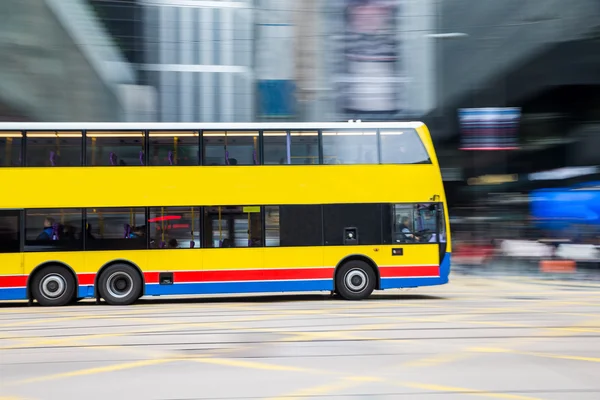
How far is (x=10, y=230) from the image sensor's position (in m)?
12.9

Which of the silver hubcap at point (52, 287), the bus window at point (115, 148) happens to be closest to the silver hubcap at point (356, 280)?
the bus window at point (115, 148)

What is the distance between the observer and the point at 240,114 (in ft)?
105

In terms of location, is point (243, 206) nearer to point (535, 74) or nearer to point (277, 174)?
point (277, 174)

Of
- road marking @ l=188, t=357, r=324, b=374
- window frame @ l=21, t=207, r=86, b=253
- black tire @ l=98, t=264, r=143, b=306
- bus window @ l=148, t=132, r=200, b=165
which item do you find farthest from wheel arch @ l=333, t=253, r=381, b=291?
road marking @ l=188, t=357, r=324, b=374

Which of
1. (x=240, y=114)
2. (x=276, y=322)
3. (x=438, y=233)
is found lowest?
(x=276, y=322)

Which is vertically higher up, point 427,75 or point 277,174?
point 427,75

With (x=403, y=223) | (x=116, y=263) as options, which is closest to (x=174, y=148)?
(x=116, y=263)

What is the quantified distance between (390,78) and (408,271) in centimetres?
2000

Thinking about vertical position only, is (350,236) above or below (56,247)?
above

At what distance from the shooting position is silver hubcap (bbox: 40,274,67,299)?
12.9m

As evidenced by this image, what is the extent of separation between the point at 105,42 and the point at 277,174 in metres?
18.0

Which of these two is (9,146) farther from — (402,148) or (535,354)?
(535,354)

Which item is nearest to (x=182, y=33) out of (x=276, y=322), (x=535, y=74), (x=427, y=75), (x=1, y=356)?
(x=427, y=75)

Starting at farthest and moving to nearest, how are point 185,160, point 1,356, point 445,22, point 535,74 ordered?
point 445,22
point 535,74
point 185,160
point 1,356
